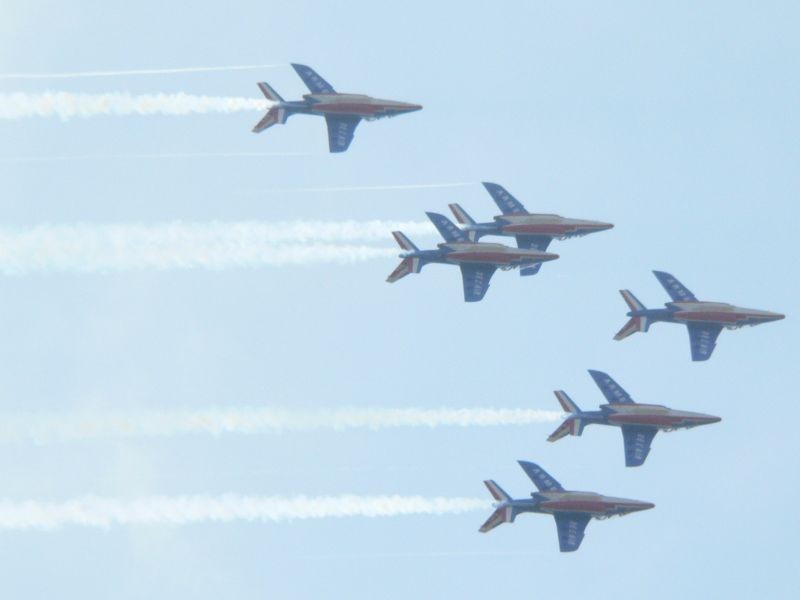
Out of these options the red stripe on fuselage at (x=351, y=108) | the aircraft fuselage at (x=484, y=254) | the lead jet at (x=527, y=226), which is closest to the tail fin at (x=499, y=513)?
the aircraft fuselage at (x=484, y=254)

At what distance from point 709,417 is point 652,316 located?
8.61m

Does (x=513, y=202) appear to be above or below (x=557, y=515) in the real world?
above

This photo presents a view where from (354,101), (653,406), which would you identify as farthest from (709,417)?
(354,101)

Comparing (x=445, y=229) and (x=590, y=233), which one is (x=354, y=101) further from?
(x=590, y=233)

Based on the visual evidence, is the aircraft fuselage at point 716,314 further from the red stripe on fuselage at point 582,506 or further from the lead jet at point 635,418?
the red stripe on fuselage at point 582,506

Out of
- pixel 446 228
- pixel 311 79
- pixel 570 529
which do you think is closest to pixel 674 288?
pixel 446 228

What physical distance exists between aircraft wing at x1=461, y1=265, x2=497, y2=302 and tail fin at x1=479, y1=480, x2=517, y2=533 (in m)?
14.0

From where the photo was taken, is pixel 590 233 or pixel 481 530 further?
pixel 590 233

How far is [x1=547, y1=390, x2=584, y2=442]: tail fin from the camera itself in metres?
142

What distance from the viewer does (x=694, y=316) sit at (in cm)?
14725

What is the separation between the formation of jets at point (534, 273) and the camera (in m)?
139

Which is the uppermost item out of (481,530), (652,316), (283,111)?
(283,111)

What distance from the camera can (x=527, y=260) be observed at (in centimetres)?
14550

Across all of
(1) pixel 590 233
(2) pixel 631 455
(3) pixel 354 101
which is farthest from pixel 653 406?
(3) pixel 354 101
